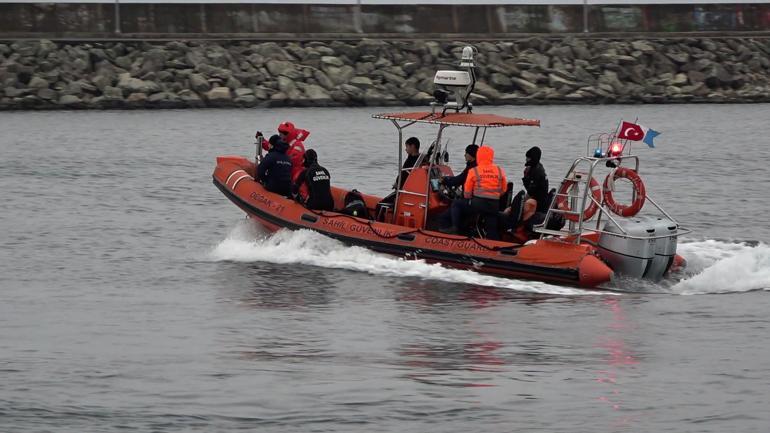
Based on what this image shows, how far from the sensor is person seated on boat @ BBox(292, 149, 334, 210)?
1544 cm

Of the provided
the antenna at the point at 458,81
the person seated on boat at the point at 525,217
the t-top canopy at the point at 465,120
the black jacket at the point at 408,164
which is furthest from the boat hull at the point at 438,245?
the antenna at the point at 458,81

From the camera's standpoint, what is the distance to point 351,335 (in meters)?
12.4

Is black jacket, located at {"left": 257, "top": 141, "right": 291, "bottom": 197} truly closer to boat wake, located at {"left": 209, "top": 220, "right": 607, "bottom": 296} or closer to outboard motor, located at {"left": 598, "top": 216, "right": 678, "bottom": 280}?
boat wake, located at {"left": 209, "top": 220, "right": 607, "bottom": 296}

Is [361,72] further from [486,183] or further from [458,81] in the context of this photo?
[486,183]

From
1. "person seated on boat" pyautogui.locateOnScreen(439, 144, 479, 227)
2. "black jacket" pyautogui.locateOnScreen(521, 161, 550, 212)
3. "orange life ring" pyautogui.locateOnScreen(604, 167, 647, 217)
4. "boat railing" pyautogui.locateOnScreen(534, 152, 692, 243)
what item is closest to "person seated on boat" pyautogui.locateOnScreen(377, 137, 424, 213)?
"person seated on boat" pyautogui.locateOnScreen(439, 144, 479, 227)

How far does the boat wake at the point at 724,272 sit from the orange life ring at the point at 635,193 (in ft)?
3.60

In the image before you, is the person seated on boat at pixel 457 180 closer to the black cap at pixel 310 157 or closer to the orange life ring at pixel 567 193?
the orange life ring at pixel 567 193

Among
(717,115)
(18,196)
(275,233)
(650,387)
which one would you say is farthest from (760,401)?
(717,115)

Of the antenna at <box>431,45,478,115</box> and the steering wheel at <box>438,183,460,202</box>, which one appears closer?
the antenna at <box>431,45,478,115</box>

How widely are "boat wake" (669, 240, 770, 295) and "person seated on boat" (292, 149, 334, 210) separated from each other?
3.99 m

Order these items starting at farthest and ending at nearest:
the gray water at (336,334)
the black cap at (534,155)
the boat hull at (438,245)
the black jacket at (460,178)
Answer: the black jacket at (460,178) < the black cap at (534,155) < the boat hull at (438,245) < the gray water at (336,334)

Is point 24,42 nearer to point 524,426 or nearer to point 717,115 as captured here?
point 717,115

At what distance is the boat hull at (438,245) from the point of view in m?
13.6

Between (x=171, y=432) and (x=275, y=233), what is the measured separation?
20.6ft
